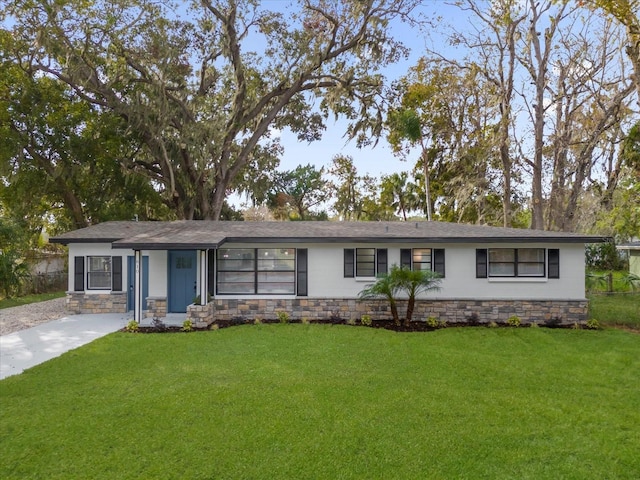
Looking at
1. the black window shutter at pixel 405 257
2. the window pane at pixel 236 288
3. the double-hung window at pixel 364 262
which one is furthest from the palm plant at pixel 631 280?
the window pane at pixel 236 288

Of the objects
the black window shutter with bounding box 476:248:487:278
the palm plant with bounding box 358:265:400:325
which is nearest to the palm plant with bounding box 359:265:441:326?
the palm plant with bounding box 358:265:400:325

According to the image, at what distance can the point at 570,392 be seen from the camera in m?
6.42

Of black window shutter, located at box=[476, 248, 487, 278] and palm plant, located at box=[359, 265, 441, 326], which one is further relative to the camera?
black window shutter, located at box=[476, 248, 487, 278]

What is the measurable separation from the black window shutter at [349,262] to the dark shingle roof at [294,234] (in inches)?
20.4

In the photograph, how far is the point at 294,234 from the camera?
1220cm

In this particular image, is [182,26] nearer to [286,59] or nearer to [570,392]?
[286,59]

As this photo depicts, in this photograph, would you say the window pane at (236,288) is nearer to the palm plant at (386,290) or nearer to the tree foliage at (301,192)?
the palm plant at (386,290)

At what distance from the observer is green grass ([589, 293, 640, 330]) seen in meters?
12.0

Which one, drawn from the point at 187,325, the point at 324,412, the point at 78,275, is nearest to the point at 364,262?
the point at 187,325

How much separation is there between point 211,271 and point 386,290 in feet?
17.1

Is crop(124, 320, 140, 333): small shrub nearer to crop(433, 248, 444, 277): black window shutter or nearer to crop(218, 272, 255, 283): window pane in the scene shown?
crop(218, 272, 255, 283): window pane

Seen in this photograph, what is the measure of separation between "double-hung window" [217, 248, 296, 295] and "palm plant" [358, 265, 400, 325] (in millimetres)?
2277

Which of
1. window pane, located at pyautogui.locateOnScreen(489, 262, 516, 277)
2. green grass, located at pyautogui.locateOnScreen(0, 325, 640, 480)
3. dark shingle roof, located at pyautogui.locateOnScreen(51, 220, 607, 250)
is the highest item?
dark shingle roof, located at pyautogui.locateOnScreen(51, 220, 607, 250)

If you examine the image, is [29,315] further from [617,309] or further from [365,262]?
[617,309]
